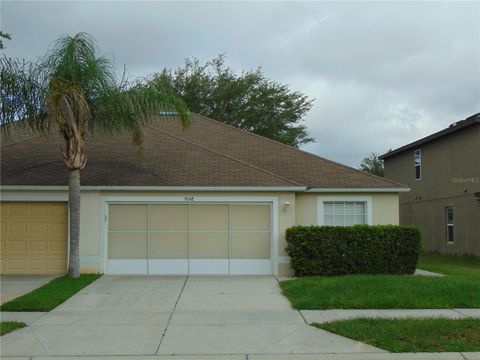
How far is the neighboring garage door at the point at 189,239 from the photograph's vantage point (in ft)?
54.2

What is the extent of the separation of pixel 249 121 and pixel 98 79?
85.8 feet

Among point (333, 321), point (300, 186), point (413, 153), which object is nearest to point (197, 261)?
point (300, 186)

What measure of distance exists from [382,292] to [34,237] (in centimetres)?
983

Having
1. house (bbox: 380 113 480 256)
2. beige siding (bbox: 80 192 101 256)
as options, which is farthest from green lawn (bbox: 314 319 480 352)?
house (bbox: 380 113 480 256)

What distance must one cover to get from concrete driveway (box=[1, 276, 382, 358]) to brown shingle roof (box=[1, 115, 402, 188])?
387 centimetres

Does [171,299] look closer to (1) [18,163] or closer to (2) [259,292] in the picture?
(2) [259,292]

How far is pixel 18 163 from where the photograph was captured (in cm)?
1758

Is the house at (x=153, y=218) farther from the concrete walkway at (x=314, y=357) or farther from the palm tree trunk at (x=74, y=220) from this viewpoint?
the concrete walkway at (x=314, y=357)

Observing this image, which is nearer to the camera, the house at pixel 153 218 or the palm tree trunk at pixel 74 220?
the palm tree trunk at pixel 74 220

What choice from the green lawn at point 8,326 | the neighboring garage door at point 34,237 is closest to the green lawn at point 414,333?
the green lawn at point 8,326

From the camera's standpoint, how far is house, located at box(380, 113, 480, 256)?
23.5m

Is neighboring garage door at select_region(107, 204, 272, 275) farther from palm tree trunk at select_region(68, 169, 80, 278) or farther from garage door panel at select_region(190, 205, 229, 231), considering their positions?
palm tree trunk at select_region(68, 169, 80, 278)

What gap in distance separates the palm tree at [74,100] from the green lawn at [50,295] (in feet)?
2.22

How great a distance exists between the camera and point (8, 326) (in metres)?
9.33
